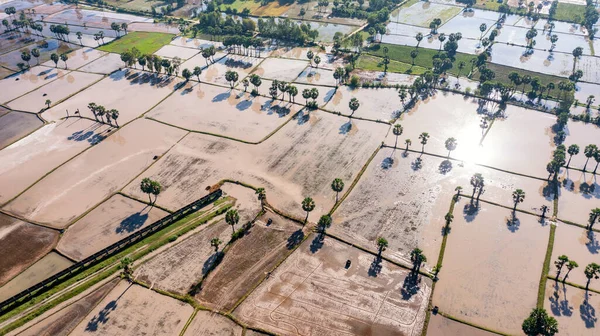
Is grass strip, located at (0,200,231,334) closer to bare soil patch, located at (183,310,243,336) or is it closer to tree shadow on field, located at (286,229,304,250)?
tree shadow on field, located at (286,229,304,250)

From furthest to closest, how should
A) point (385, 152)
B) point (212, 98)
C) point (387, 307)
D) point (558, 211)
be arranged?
point (212, 98) → point (385, 152) → point (558, 211) → point (387, 307)

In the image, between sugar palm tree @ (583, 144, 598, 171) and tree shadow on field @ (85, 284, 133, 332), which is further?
sugar palm tree @ (583, 144, 598, 171)

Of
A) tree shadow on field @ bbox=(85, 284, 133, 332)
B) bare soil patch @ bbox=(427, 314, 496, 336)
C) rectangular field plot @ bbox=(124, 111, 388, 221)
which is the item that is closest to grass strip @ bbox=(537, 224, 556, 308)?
bare soil patch @ bbox=(427, 314, 496, 336)

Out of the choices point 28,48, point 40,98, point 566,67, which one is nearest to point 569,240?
point 566,67

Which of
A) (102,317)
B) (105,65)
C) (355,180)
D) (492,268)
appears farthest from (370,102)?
(105,65)

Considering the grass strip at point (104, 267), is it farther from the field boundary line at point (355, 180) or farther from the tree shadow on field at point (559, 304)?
the tree shadow on field at point (559, 304)

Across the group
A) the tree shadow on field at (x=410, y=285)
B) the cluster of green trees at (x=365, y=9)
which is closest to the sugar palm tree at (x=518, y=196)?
the tree shadow on field at (x=410, y=285)

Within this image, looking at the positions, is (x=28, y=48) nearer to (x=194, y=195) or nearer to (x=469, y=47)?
(x=194, y=195)

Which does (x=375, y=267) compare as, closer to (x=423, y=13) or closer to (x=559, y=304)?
(x=559, y=304)
